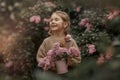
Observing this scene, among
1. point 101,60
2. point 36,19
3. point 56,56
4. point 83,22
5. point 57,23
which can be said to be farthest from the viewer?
point 36,19

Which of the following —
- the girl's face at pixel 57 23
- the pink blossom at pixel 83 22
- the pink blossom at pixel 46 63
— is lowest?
the pink blossom at pixel 83 22

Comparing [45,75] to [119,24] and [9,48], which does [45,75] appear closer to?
[119,24]

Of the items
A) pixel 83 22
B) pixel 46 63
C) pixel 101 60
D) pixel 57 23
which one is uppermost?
pixel 101 60

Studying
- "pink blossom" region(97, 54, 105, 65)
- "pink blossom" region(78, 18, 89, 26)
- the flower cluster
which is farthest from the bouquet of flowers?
"pink blossom" region(97, 54, 105, 65)

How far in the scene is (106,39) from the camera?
1284 millimetres

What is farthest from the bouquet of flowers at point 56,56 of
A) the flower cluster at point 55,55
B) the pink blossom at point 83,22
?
the pink blossom at point 83,22

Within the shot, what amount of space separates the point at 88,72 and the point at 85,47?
6.36 m

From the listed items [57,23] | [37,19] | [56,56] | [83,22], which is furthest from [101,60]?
[37,19]

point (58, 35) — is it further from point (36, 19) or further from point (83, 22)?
point (36, 19)

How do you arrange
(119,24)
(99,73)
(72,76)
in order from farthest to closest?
(119,24), (72,76), (99,73)

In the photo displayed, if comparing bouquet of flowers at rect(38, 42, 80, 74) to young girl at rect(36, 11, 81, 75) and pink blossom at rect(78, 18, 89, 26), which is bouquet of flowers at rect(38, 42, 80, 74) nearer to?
young girl at rect(36, 11, 81, 75)

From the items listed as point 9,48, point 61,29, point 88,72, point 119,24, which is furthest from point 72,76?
point 9,48

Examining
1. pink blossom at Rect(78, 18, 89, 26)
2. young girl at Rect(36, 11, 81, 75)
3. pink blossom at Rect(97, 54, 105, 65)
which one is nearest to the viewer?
pink blossom at Rect(97, 54, 105, 65)

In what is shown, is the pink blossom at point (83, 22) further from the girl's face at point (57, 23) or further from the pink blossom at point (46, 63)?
the pink blossom at point (46, 63)
